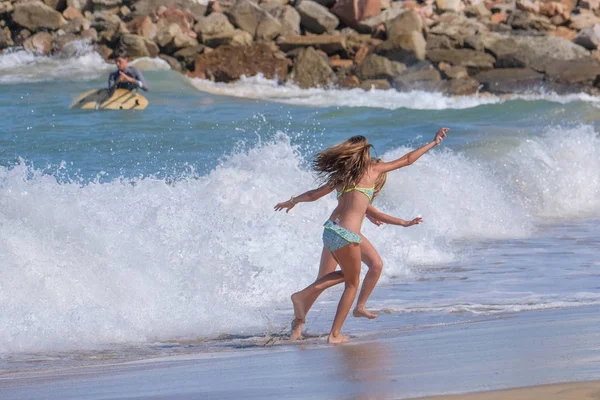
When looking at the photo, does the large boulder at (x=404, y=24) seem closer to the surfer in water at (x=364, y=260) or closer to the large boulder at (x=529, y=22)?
the large boulder at (x=529, y=22)

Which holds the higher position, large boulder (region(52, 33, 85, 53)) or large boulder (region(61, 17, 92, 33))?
large boulder (region(61, 17, 92, 33))

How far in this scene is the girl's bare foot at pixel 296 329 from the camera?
6574mm

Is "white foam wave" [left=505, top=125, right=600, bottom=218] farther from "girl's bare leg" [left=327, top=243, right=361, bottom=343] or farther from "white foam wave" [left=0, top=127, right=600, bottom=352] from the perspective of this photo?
"girl's bare leg" [left=327, top=243, right=361, bottom=343]

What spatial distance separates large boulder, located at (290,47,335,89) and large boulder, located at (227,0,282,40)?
2016mm

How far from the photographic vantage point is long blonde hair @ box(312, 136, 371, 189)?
6316mm

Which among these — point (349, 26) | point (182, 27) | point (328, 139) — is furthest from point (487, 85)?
point (328, 139)

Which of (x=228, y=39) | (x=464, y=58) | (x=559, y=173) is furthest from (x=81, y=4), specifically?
(x=559, y=173)

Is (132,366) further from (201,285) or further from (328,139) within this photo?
(328,139)

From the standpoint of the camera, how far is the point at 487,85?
28.1 metres

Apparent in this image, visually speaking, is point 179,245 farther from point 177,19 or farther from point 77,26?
point 77,26

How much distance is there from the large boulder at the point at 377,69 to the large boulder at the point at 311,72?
2.74 ft

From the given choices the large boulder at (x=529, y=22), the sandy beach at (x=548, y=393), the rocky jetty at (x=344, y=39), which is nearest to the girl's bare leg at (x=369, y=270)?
the sandy beach at (x=548, y=393)

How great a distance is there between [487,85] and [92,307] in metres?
22.0

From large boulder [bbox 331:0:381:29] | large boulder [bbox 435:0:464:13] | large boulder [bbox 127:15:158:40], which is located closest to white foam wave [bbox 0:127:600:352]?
large boulder [bbox 127:15:158:40]
